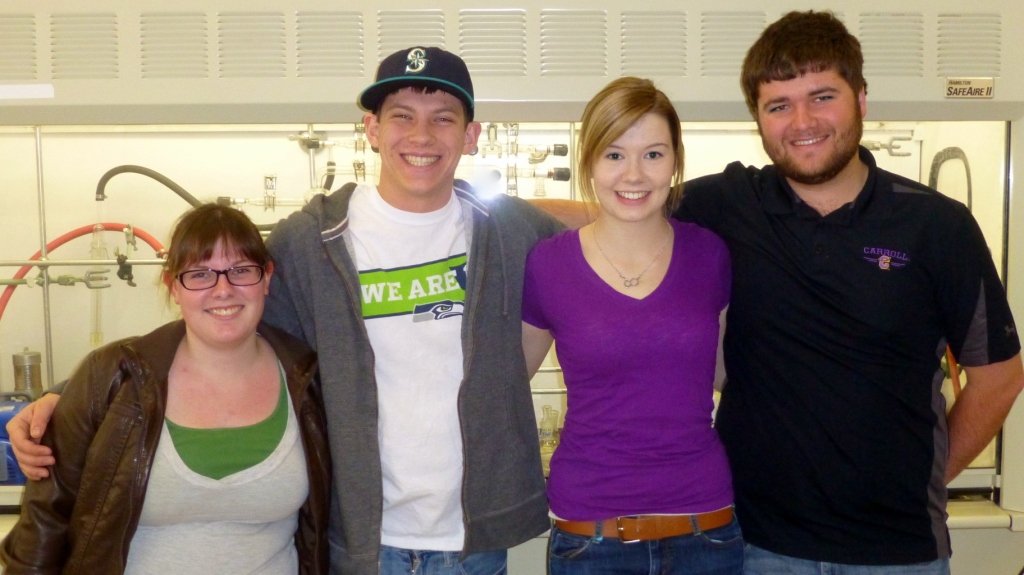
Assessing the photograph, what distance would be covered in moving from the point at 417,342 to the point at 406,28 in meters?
0.96

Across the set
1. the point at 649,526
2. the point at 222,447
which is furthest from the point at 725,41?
the point at 222,447

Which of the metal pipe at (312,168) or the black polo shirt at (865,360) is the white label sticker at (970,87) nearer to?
the black polo shirt at (865,360)

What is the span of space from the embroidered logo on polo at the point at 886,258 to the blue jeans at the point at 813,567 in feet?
1.88

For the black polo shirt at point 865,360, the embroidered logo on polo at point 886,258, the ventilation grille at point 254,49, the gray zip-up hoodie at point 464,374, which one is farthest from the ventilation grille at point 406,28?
the embroidered logo on polo at point 886,258

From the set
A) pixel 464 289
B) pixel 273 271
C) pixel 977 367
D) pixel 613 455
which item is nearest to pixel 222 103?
pixel 273 271

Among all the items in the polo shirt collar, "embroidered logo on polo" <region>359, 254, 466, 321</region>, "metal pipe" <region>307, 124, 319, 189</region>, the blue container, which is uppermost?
"metal pipe" <region>307, 124, 319, 189</region>

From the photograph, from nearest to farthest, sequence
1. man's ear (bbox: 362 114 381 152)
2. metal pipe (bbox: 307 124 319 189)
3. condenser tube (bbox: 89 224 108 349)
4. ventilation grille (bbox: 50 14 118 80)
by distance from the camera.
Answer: man's ear (bbox: 362 114 381 152) < ventilation grille (bbox: 50 14 118 80) < metal pipe (bbox: 307 124 319 189) < condenser tube (bbox: 89 224 108 349)

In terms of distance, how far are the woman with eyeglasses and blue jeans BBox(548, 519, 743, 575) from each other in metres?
0.50

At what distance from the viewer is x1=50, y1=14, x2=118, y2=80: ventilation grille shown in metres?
2.05

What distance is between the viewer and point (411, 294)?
1562mm

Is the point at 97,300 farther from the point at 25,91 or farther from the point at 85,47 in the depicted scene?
the point at 85,47

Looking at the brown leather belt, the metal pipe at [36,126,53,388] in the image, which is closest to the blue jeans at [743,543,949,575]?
the brown leather belt

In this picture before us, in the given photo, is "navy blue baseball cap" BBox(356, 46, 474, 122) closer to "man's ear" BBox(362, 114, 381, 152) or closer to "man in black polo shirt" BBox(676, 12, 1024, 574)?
"man's ear" BBox(362, 114, 381, 152)

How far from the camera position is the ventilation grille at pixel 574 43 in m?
2.08
